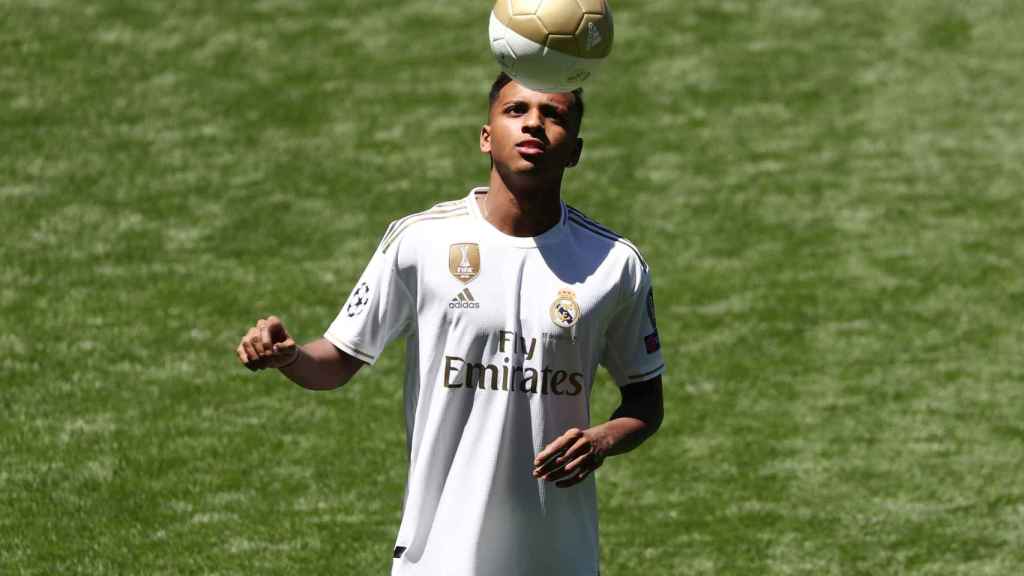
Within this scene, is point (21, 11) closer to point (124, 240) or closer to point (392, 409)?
point (124, 240)

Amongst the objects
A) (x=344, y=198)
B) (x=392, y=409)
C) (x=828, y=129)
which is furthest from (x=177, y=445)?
(x=828, y=129)

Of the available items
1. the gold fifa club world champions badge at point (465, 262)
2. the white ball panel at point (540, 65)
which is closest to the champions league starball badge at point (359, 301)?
the gold fifa club world champions badge at point (465, 262)

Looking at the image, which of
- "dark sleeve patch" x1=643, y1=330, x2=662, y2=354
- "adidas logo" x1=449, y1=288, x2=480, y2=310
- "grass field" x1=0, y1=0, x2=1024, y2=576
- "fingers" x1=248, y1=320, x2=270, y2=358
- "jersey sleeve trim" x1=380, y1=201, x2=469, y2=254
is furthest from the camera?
"grass field" x1=0, y1=0, x2=1024, y2=576

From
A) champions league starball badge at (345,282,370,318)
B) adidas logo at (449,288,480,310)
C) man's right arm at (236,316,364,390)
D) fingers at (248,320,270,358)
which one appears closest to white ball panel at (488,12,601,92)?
adidas logo at (449,288,480,310)

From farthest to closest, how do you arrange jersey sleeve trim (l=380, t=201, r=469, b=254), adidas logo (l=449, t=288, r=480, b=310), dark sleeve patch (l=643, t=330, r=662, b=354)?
1. dark sleeve patch (l=643, t=330, r=662, b=354)
2. jersey sleeve trim (l=380, t=201, r=469, b=254)
3. adidas logo (l=449, t=288, r=480, b=310)

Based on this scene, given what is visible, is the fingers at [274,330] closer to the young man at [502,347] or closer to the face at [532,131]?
the young man at [502,347]

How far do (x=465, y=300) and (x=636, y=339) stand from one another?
1.85ft

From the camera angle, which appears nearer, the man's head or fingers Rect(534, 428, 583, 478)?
fingers Rect(534, 428, 583, 478)

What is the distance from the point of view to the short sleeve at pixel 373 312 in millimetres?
4996

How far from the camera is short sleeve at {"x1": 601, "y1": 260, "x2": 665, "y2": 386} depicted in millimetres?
5066

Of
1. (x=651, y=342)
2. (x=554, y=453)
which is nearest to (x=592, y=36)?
(x=651, y=342)

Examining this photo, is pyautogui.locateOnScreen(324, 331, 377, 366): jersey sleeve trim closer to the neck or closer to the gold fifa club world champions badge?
the gold fifa club world champions badge

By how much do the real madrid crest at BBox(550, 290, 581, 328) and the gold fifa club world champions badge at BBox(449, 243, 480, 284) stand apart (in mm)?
244

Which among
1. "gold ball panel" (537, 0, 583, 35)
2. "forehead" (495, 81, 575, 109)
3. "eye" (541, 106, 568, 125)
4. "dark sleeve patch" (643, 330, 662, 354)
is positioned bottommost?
"dark sleeve patch" (643, 330, 662, 354)
